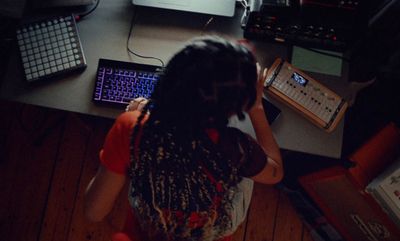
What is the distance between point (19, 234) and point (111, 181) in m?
0.93

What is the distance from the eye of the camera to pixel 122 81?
1.32m

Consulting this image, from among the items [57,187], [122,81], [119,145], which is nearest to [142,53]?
[122,81]

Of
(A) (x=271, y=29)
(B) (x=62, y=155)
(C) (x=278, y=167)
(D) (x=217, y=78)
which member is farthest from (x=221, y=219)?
(B) (x=62, y=155)

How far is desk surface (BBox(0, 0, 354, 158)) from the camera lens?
51.4 inches

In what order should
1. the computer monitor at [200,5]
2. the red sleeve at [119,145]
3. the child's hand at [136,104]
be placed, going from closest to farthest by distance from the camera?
the red sleeve at [119,145] → the child's hand at [136,104] → the computer monitor at [200,5]

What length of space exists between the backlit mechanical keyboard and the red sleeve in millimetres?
254

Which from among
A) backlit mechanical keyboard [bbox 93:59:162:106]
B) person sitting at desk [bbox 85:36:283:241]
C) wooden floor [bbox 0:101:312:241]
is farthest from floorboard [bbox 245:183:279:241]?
backlit mechanical keyboard [bbox 93:59:162:106]

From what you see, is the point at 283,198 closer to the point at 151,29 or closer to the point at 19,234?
the point at 151,29

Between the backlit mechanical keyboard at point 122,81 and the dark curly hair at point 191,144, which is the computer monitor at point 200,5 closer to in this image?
the backlit mechanical keyboard at point 122,81

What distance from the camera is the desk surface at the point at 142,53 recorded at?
1305 millimetres

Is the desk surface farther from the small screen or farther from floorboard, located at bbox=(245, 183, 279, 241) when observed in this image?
floorboard, located at bbox=(245, 183, 279, 241)

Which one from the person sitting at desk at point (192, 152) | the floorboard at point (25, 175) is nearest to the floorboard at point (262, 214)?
the person sitting at desk at point (192, 152)

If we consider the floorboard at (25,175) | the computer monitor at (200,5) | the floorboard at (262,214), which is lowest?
the floorboard at (25,175)

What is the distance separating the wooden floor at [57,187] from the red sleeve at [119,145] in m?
0.81
